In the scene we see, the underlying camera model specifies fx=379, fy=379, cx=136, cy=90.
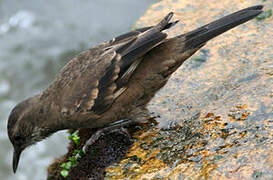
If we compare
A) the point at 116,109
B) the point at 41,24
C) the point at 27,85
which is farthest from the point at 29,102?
the point at 41,24

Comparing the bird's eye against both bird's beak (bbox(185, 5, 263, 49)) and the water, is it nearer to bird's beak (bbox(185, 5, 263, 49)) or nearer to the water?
bird's beak (bbox(185, 5, 263, 49))

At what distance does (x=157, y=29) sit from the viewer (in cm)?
516

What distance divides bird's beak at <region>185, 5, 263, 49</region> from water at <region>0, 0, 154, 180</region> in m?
5.60

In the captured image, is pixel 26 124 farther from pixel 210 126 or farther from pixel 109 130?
pixel 210 126

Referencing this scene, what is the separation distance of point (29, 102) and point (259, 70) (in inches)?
129

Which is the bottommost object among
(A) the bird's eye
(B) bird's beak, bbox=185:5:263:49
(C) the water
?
(A) the bird's eye

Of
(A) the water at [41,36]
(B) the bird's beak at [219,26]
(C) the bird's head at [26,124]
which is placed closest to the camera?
(B) the bird's beak at [219,26]

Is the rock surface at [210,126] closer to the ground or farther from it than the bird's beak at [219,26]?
closer to the ground

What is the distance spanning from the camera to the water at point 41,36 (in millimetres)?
10820

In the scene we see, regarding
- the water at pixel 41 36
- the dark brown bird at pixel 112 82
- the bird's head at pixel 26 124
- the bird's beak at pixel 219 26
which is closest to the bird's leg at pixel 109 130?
the dark brown bird at pixel 112 82

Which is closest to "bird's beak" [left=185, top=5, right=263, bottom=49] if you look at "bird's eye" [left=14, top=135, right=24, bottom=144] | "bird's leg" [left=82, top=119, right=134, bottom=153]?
"bird's leg" [left=82, top=119, right=134, bottom=153]

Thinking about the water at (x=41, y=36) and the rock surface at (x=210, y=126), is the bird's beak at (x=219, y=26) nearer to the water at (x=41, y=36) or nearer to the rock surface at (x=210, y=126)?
the rock surface at (x=210, y=126)

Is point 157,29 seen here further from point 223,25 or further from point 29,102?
point 29,102

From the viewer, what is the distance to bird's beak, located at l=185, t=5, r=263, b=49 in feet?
16.4
